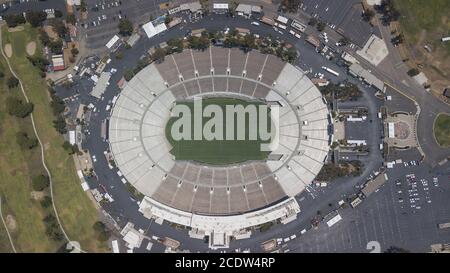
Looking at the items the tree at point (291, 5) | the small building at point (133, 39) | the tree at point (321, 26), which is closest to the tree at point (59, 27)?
the small building at point (133, 39)

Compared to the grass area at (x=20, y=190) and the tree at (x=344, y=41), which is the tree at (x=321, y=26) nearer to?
the tree at (x=344, y=41)

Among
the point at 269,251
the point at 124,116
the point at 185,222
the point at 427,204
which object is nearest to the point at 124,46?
the point at 124,116

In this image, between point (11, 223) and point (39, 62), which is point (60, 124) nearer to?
point (39, 62)

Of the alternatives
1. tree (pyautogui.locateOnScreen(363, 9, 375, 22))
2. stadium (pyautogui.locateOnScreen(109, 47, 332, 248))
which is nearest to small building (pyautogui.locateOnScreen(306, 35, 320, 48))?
stadium (pyautogui.locateOnScreen(109, 47, 332, 248))

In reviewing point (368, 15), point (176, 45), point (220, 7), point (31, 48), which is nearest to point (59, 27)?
point (31, 48)

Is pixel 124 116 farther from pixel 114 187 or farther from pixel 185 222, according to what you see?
pixel 185 222

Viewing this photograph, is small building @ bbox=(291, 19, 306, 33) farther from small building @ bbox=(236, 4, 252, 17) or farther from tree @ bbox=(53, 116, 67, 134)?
tree @ bbox=(53, 116, 67, 134)
